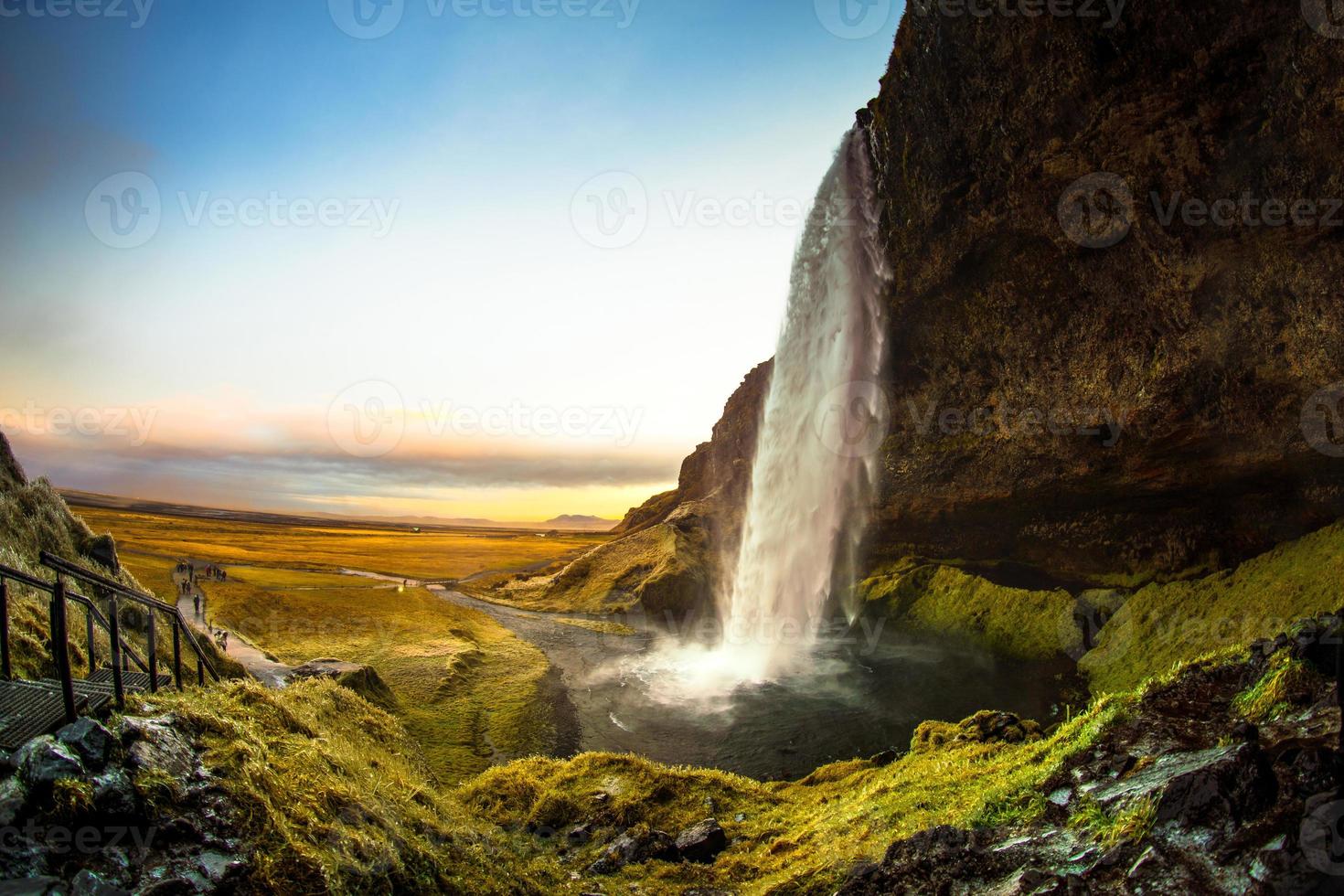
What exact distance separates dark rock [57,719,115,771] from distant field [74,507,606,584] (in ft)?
248

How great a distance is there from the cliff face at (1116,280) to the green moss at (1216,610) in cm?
128

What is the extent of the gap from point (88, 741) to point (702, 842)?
908 centimetres

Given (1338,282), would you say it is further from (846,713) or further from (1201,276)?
(846,713)

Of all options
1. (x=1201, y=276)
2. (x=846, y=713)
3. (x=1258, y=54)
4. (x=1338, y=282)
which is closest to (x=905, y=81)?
(x=1258, y=54)

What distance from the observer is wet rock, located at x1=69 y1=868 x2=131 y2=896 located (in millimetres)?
4676

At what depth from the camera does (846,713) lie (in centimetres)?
2175

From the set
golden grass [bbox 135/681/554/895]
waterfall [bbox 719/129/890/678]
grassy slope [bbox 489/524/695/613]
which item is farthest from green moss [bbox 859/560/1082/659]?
golden grass [bbox 135/681/554/895]

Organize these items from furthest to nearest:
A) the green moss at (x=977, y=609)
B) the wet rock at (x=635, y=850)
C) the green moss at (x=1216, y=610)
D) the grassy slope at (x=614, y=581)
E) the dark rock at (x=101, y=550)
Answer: the grassy slope at (x=614, y=581) < the green moss at (x=977, y=609) < the green moss at (x=1216, y=610) < the dark rock at (x=101, y=550) < the wet rock at (x=635, y=850)

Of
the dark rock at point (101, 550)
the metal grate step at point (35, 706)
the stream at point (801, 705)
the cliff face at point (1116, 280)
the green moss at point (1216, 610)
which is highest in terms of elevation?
the cliff face at point (1116, 280)

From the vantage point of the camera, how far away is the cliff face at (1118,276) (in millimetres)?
17422

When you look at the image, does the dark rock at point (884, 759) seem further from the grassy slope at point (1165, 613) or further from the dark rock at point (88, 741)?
the dark rock at point (88, 741)

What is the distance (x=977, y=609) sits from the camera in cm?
3169

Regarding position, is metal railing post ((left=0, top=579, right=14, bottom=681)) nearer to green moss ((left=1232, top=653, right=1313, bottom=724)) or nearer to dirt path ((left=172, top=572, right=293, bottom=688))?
dirt path ((left=172, top=572, right=293, bottom=688))

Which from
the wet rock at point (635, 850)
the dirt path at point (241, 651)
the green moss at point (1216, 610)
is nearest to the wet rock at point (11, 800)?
the wet rock at point (635, 850)
